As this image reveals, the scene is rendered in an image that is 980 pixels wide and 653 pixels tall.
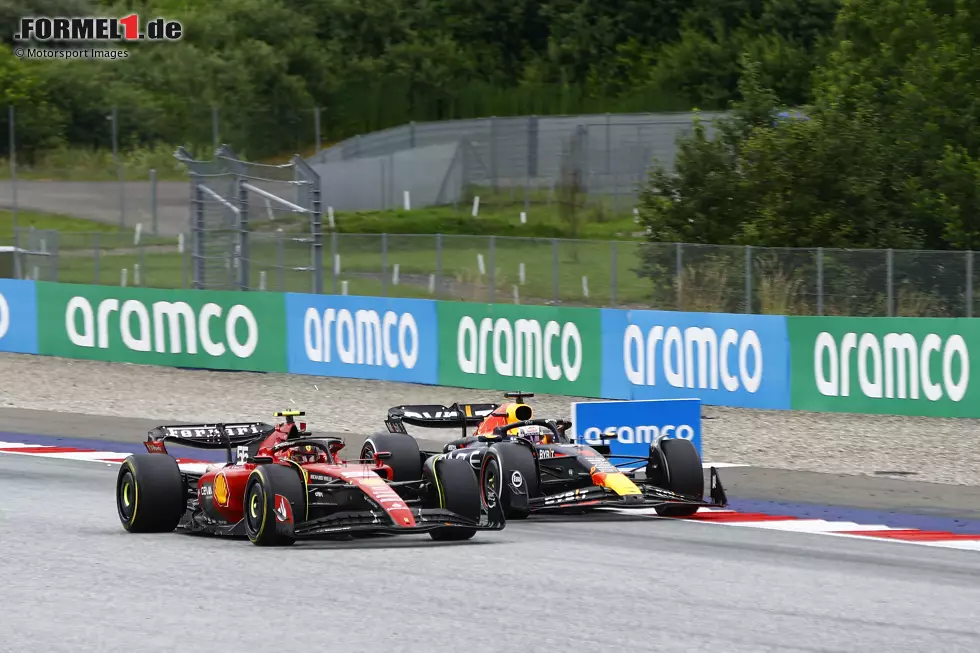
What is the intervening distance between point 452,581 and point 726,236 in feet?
79.4

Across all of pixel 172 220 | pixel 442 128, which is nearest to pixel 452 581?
pixel 172 220

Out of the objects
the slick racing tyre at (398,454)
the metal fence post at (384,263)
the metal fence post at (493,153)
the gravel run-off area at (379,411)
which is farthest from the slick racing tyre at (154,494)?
the metal fence post at (493,153)

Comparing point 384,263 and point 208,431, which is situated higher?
point 384,263

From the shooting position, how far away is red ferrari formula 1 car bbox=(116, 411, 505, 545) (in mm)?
12719

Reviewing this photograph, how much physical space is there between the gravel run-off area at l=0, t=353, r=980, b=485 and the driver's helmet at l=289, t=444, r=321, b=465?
734cm

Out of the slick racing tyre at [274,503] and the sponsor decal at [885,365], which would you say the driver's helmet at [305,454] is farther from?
the sponsor decal at [885,365]

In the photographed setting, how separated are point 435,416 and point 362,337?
11169mm

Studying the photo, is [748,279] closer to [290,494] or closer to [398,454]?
[398,454]

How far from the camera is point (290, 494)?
12578 millimetres

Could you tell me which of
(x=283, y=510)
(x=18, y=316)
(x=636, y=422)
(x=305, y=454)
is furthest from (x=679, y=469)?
(x=18, y=316)

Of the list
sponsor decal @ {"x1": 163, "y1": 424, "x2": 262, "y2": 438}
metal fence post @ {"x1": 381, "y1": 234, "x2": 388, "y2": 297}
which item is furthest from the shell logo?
metal fence post @ {"x1": 381, "y1": 234, "x2": 388, "y2": 297}

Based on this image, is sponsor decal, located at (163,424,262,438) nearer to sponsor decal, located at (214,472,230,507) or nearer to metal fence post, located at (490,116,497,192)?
sponsor decal, located at (214,472,230,507)

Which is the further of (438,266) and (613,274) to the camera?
(438,266)

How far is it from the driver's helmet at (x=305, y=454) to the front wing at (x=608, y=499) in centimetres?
215
